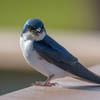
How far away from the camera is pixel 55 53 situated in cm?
252

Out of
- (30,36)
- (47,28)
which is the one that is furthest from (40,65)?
(47,28)

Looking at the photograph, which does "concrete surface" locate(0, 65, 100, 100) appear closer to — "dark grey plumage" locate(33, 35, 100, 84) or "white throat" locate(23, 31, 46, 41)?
"dark grey plumage" locate(33, 35, 100, 84)

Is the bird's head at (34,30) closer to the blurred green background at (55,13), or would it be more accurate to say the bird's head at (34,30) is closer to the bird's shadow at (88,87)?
the bird's shadow at (88,87)

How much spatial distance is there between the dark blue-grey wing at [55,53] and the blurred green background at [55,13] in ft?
23.4

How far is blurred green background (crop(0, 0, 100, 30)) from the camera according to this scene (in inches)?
398

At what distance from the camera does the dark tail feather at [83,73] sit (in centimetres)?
239

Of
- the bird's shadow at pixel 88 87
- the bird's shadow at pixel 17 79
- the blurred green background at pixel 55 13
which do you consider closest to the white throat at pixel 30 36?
the bird's shadow at pixel 88 87

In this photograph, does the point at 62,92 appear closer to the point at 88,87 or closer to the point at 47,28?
the point at 88,87

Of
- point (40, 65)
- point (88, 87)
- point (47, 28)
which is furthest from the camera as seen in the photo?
point (47, 28)

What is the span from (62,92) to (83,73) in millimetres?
262

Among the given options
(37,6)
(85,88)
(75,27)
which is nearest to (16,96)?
(85,88)

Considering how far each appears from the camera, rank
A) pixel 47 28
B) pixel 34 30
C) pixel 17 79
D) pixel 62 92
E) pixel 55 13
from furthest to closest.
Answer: pixel 55 13
pixel 47 28
pixel 17 79
pixel 34 30
pixel 62 92

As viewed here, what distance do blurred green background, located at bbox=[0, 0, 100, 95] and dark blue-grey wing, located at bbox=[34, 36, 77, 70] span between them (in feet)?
11.6

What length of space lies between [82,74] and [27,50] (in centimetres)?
26
